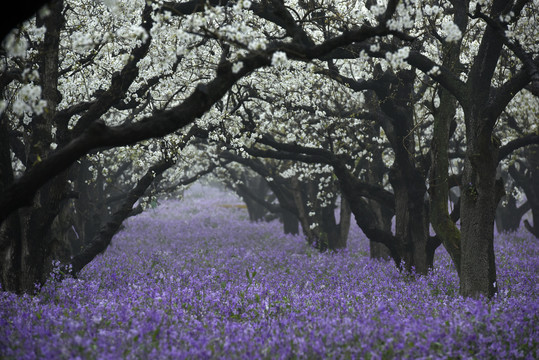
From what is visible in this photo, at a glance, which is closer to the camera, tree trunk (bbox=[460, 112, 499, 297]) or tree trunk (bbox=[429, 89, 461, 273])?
tree trunk (bbox=[460, 112, 499, 297])

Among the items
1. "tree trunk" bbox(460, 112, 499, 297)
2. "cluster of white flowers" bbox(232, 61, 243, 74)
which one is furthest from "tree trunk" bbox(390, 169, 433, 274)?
"cluster of white flowers" bbox(232, 61, 243, 74)

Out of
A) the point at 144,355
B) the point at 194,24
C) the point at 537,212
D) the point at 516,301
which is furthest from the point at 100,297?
the point at 537,212

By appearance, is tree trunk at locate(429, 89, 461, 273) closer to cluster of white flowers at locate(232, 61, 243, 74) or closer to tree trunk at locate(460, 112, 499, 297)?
tree trunk at locate(460, 112, 499, 297)

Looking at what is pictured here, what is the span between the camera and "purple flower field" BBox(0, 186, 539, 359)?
6.84 meters

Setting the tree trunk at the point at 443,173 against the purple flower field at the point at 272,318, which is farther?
the tree trunk at the point at 443,173

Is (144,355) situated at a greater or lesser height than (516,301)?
lesser

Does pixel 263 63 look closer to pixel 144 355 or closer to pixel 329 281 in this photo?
pixel 144 355

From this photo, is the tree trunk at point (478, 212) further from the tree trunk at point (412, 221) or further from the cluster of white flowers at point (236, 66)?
the cluster of white flowers at point (236, 66)

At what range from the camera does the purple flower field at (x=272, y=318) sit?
22.5 feet

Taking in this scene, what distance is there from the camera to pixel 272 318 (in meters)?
8.72

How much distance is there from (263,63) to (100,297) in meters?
5.26

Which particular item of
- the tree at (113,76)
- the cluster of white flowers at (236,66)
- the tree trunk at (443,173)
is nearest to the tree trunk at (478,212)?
the tree trunk at (443,173)

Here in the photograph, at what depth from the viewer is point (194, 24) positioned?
7809mm

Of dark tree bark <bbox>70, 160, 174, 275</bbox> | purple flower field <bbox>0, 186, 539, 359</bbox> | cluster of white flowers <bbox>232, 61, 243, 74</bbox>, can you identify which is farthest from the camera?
dark tree bark <bbox>70, 160, 174, 275</bbox>
